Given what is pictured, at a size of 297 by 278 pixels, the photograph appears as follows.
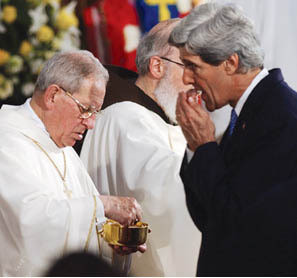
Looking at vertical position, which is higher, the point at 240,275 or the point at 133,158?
the point at 240,275

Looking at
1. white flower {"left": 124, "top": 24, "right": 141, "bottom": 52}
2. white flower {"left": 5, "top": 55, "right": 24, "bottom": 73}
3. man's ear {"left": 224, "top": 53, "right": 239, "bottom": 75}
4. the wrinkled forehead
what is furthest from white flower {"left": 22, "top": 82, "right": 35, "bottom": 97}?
man's ear {"left": 224, "top": 53, "right": 239, "bottom": 75}

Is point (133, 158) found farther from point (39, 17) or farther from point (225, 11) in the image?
point (225, 11)

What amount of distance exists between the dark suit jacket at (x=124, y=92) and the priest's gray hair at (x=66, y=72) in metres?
0.76

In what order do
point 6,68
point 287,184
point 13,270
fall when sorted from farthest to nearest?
point 6,68, point 13,270, point 287,184

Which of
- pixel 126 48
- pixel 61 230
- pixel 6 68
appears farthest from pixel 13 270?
pixel 126 48

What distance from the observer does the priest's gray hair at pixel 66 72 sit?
3482 mm

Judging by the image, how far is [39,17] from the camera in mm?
4168

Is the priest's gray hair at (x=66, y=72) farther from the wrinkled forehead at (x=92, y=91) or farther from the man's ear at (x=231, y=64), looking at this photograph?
the man's ear at (x=231, y=64)

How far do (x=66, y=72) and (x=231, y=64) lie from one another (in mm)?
1104

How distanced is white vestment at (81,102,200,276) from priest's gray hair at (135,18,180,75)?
0.30m

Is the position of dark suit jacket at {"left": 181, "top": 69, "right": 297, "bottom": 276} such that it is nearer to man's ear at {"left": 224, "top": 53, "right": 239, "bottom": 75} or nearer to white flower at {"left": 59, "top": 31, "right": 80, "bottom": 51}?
man's ear at {"left": 224, "top": 53, "right": 239, "bottom": 75}

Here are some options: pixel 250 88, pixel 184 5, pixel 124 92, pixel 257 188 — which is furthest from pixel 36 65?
pixel 257 188

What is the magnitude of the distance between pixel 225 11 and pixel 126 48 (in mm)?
2266

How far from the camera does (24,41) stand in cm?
412
